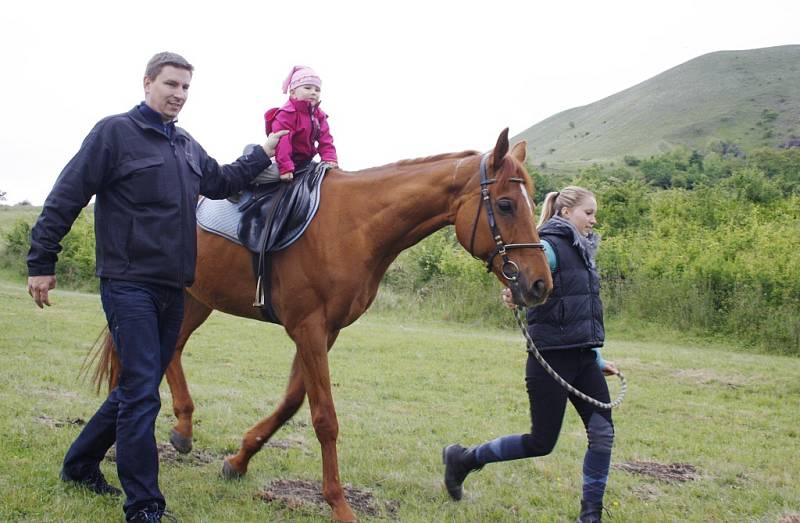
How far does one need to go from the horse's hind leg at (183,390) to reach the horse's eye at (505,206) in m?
2.78

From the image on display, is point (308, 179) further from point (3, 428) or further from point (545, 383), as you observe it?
point (3, 428)

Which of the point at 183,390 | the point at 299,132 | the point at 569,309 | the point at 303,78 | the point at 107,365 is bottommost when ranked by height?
the point at 183,390

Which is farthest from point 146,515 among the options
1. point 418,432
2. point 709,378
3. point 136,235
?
point 709,378

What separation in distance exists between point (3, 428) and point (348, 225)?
3524mm

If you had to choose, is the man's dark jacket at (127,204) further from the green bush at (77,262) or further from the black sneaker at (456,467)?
the green bush at (77,262)

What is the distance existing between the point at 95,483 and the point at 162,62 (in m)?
2.69

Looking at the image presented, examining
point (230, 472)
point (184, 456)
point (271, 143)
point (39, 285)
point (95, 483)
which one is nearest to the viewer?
point (39, 285)

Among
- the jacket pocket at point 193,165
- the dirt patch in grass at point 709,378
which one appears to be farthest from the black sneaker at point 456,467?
the dirt patch in grass at point 709,378

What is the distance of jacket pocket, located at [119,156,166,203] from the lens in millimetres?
3686

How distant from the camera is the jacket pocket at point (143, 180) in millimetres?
3686

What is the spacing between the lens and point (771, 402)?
9.56 m

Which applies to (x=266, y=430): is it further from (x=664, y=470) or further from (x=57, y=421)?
(x=664, y=470)

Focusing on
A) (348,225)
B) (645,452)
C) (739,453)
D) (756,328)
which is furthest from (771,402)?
(348,225)

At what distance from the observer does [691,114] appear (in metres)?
84.8
